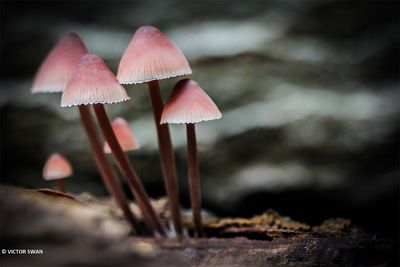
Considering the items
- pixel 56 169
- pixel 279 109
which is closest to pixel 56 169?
pixel 56 169

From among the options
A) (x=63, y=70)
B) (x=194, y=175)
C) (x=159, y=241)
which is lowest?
(x=159, y=241)

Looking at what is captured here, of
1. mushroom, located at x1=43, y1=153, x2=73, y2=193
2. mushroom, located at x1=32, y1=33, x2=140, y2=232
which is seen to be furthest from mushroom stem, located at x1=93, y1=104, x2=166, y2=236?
mushroom, located at x1=43, y1=153, x2=73, y2=193

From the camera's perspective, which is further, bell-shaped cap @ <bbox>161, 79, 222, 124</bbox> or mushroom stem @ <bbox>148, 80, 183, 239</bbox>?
mushroom stem @ <bbox>148, 80, 183, 239</bbox>

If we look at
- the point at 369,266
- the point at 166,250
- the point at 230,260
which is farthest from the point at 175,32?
the point at 369,266

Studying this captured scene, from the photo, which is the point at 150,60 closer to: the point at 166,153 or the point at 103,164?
the point at 166,153

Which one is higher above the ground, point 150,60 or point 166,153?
point 150,60

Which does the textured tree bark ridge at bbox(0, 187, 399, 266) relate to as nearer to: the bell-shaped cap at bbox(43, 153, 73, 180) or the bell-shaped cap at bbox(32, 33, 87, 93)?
the bell-shaped cap at bbox(43, 153, 73, 180)
